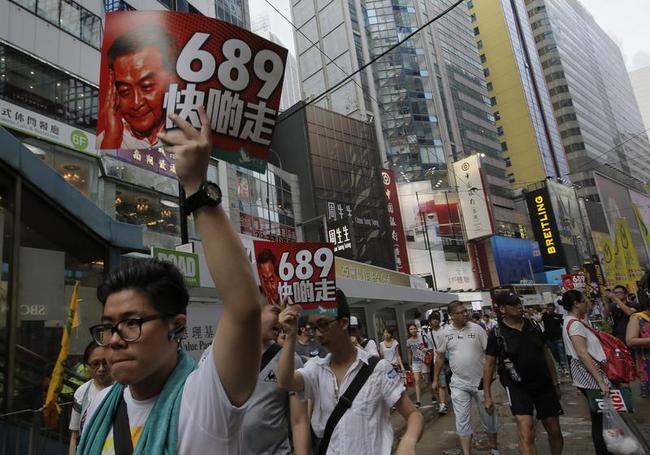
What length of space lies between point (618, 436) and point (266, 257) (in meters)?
3.40

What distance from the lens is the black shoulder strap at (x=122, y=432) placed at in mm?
1464

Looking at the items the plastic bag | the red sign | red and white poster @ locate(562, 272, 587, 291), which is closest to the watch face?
the plastic bag

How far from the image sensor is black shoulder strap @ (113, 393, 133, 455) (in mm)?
1464

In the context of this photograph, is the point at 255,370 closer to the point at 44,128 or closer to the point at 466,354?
the point at 466,354

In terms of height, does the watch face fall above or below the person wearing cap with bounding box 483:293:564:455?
above

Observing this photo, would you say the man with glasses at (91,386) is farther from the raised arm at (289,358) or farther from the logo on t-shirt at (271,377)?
the raised arm at (289,358)

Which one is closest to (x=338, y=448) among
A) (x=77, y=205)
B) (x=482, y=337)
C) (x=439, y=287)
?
(x=482, y=337)

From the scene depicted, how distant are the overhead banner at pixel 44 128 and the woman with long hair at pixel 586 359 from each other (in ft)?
51.7

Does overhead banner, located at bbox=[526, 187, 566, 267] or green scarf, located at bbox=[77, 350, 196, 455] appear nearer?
green scarf, located at bbox=[77, 350, 196, 455]

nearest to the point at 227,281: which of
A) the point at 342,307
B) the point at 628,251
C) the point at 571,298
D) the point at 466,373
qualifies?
the point at 342,307

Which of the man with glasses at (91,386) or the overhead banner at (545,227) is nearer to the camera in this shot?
the man with glasses at (91,386)

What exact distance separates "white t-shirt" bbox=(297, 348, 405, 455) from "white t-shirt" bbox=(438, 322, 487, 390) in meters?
3.66

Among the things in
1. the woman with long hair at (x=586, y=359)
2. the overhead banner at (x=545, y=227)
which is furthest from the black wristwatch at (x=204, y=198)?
the overhead banner at (x=545, y=227)

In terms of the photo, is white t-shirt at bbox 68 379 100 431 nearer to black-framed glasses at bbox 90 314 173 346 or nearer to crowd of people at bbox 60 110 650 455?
crowd of people at bbox 60 110 650 455
